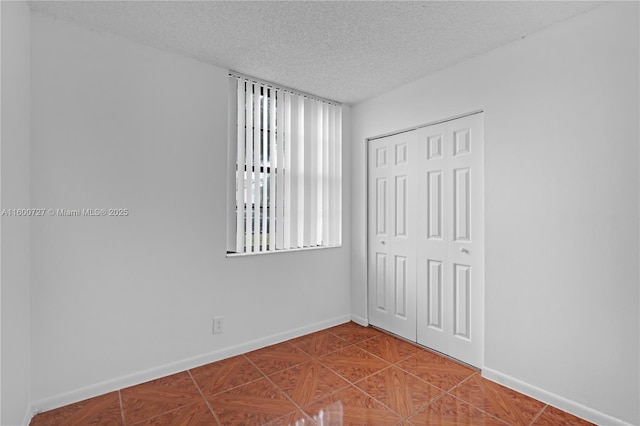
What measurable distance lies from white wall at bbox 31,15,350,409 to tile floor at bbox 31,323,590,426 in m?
0.19

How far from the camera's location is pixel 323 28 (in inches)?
84.8

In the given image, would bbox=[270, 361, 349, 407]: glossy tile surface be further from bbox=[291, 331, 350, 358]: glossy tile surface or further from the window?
the window

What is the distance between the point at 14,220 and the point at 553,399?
131 inches

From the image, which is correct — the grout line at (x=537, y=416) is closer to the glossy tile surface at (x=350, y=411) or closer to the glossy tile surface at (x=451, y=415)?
the glossy tile surface at (x=451, y=415)

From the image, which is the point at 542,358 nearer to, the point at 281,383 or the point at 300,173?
the point at 281,383

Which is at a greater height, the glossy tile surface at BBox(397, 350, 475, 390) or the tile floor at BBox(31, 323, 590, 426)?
the glossy tile surface at BBox(397, 350, 475, 390)

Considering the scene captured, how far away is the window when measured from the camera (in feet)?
9.43

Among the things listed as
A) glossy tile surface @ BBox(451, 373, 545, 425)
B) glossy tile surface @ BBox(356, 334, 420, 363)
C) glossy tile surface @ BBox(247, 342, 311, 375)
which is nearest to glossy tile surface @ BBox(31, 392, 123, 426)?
glossy tile surface @ BBox(247, 342, 311, 375)

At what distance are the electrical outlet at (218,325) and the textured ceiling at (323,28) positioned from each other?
6.96ft

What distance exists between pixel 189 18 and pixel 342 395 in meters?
2.67

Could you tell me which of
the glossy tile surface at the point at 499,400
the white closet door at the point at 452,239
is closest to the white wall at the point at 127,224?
the white closet door at the point at 452,239

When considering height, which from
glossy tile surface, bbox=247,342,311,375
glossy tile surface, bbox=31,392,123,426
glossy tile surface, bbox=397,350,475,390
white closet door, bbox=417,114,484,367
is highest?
white closet door, bbox=417,114,484,367

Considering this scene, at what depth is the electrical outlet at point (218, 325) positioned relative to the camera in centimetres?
271

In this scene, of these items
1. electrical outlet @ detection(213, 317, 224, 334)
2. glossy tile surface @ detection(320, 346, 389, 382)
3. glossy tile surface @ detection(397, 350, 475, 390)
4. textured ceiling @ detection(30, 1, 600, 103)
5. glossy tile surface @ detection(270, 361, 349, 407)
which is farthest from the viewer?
electrical outlet @ detection(213, 317, 224, 334)
